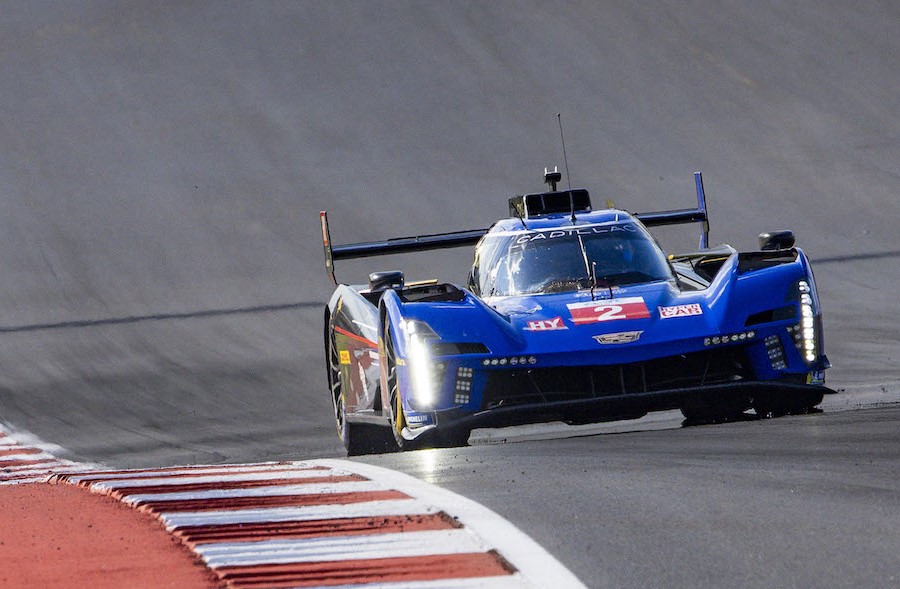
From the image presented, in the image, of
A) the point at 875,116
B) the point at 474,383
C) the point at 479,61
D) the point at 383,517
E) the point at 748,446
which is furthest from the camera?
the point at 479,61

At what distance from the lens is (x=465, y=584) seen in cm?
379

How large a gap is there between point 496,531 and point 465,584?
66 centimetres

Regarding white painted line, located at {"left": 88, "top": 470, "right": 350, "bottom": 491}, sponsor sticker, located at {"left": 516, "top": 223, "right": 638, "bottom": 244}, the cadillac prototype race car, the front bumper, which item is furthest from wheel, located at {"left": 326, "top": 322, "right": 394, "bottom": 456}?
white painted line, located at {"left": 88, "top": 470, "right": 350, "bottom": 491}

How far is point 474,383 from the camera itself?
7.59 metres

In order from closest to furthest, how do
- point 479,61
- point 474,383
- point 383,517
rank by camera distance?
point 383,517 < point 474,383 < point 479,61

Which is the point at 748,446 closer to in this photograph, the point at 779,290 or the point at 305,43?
the point at 779,290

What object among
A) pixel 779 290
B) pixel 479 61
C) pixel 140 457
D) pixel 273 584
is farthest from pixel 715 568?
pixel 479 61

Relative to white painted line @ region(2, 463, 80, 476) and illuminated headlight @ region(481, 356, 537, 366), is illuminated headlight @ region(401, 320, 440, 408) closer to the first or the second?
illuminated headlight @ region(481, 356, 537, 366)

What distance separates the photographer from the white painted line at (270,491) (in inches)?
217

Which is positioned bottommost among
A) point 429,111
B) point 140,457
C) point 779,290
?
point 140,457

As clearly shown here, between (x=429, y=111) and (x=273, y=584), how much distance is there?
69.4 ft

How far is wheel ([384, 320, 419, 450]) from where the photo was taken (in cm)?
786

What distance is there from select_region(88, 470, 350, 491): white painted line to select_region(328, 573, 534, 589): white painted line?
2198 millimetres

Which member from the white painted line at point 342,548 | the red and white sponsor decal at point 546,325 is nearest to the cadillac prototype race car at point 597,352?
the red and white sponsor decal at point 546,325
